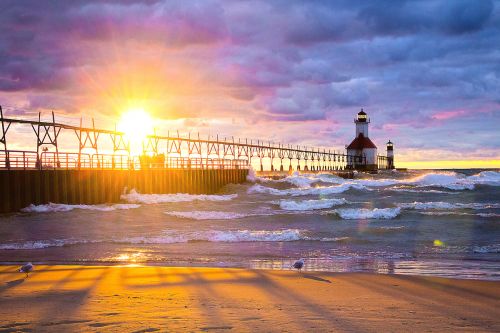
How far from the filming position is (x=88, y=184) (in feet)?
107

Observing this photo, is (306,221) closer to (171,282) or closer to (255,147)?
(171,282)

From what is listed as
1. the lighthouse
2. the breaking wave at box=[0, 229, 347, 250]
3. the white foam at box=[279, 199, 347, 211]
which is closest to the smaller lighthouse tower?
the lighthouse

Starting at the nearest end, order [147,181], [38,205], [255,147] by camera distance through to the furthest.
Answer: [38,205] < [147,181] < [255,147]

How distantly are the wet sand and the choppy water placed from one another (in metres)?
1.99

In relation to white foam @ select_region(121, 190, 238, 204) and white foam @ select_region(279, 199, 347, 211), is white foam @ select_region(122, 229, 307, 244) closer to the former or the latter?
white foam @ select_region(279, 199, 347, 211)

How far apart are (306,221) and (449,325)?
61.2ft

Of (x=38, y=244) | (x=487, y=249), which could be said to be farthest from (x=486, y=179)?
(x=38, y=244)

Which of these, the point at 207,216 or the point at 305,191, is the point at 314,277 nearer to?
the point at 207,216

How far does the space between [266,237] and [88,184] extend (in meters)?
17.8

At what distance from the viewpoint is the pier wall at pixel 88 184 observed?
2702 cm

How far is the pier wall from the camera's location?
1064 inches

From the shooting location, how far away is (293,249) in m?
15.6

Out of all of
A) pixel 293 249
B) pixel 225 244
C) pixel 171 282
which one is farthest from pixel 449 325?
pixel 225 244

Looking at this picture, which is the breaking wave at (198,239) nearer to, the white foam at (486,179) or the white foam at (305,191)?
the white foam at (305,191)
